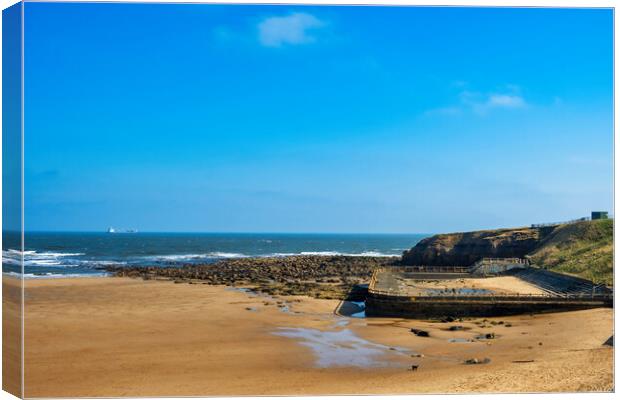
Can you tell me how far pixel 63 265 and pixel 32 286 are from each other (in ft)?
89.8

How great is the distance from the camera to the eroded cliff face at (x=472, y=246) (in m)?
64.6

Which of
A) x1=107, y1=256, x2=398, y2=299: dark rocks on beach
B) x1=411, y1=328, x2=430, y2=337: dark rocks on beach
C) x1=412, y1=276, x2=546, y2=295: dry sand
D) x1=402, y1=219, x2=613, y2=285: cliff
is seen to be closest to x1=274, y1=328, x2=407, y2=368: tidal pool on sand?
x1=411, y1=328, x2=430, y2=337: dark rocks on beach

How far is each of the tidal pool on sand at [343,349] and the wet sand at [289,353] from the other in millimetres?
37

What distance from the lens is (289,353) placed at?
19.7 m

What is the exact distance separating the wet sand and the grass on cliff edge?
42.7ft

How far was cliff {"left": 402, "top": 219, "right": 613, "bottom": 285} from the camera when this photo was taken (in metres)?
40.3

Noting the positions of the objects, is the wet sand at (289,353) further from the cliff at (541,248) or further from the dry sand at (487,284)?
the cliff at (541,248)

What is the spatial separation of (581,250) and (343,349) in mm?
34152

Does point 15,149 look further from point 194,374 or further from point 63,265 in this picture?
point 63,265

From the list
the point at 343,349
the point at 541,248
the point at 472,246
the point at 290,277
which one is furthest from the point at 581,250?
the point at 343,349

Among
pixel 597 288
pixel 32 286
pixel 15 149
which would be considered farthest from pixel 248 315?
pixel 32 286

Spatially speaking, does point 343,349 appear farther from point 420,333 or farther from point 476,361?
point 476,361

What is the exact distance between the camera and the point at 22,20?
1119 cm

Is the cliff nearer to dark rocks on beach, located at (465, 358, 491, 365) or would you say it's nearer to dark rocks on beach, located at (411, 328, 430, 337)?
dark rocks on beach, located at (411, 328, 430, 337)
